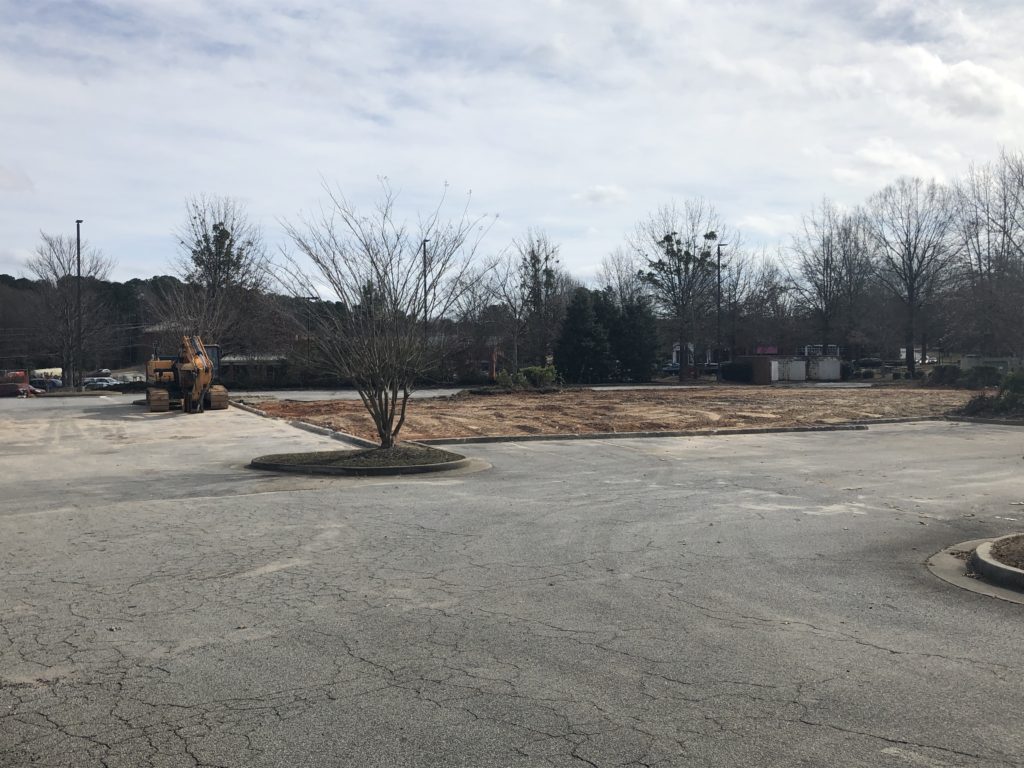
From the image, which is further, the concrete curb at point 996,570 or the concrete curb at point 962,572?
the concrete curb at point 996,570

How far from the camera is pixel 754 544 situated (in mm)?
9523

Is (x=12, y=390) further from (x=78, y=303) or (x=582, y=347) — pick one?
(x=582, y=347)

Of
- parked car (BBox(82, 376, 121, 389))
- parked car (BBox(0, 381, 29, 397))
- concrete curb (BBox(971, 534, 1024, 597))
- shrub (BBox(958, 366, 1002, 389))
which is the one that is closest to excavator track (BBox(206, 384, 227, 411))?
parked car (BBox(0, 381, 29, 397))

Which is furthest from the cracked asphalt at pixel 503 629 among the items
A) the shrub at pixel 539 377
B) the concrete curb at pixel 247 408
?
the shrub at pixel 539 377

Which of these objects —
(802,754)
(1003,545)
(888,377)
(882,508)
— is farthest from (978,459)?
(888,377)

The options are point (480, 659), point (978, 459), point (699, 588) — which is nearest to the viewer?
point (480, 659)

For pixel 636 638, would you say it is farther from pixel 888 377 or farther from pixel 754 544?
pixel 888 377

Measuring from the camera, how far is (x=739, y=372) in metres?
64.4

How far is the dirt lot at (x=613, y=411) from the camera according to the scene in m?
26.3

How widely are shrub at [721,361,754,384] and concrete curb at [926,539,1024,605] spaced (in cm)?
5508

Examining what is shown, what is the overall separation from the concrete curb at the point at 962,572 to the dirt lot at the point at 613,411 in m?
15.2

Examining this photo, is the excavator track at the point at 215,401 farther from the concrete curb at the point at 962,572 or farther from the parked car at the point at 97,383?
the parked car at the point at 97,383

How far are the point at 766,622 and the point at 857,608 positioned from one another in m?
0.97

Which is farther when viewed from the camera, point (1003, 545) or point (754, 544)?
point (754, 544)
